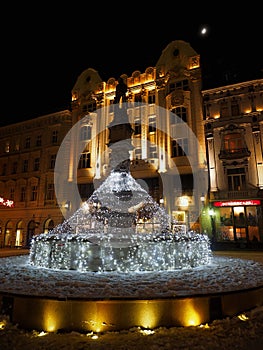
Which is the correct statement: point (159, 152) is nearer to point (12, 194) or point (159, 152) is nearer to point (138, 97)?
point (138, 97)

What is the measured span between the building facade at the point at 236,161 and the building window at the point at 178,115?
7.70ft

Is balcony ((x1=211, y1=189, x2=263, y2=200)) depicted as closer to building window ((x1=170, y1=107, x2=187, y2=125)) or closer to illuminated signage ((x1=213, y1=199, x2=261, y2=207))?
illuminated signage ((x1=213, y1=199, x2=261, y2=207))

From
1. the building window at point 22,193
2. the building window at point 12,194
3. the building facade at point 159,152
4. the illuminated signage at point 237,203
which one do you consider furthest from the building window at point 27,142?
the illuminated signage at point 237,203

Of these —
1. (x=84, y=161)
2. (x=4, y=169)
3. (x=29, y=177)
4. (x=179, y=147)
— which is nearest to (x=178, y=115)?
(x=179, y=147)

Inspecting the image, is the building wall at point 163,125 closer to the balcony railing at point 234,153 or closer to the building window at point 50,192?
the balcony railing at point 234,153

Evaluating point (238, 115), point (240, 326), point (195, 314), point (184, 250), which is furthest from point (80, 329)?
point (238, 115)

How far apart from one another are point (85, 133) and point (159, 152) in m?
10.5

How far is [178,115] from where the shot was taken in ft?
87.4

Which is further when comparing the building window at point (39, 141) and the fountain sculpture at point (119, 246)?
the building window at point (39, 141)

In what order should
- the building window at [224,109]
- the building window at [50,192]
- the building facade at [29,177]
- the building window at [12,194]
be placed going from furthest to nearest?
the building window at [12,194], the building window at [50,192], the building facade at [29,177], the building window at [224,109]

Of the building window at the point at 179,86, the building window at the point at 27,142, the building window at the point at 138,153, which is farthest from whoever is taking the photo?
the building window at the point at 27,142

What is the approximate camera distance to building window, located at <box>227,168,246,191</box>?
23.3 metres

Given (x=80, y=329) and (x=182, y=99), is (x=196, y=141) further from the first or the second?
(x=80, y=329)

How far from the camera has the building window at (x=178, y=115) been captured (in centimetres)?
2639
